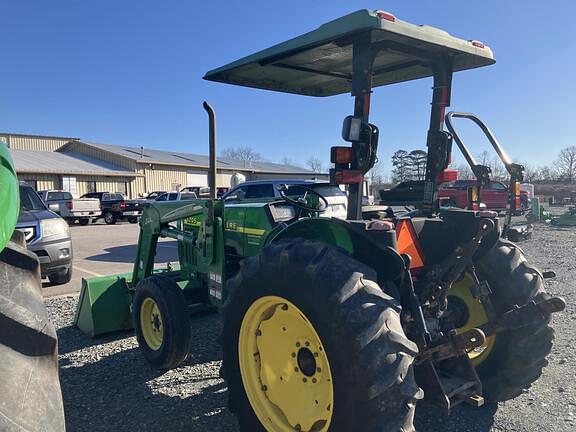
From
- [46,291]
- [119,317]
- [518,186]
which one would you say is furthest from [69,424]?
[46,291]

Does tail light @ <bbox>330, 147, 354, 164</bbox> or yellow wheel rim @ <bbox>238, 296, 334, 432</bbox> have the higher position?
tail light @ <bbox>330, 147, 354, 164</bbox>

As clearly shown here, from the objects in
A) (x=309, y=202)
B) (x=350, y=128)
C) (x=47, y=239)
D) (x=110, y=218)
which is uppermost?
(x=350, y=128)

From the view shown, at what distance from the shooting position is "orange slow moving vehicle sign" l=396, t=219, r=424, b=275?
2.86m

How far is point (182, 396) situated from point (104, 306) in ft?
5.95

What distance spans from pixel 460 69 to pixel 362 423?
2639 millimetres

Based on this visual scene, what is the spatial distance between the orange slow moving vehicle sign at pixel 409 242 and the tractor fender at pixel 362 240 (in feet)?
0.97

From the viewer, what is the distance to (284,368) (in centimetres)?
277

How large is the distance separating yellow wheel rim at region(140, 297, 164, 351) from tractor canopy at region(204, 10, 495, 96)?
2127 millimetres

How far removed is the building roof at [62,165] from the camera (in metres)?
28.0

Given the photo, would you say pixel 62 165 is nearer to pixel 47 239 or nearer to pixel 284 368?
pixel 47 239

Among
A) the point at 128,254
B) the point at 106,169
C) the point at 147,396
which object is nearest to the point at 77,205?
the point at 106,169

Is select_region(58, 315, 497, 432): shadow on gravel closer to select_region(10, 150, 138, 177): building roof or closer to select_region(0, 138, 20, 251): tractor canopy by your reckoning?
select_region(0, 138, 20, 251): tractor canopy

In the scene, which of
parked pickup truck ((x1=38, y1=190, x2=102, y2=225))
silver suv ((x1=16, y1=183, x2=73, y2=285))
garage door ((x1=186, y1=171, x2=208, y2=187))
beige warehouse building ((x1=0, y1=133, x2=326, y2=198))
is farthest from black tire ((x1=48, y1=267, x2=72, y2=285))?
garage door ((x1=186, y1=171, x2=208, y2=187))

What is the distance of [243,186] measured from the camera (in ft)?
38.2
